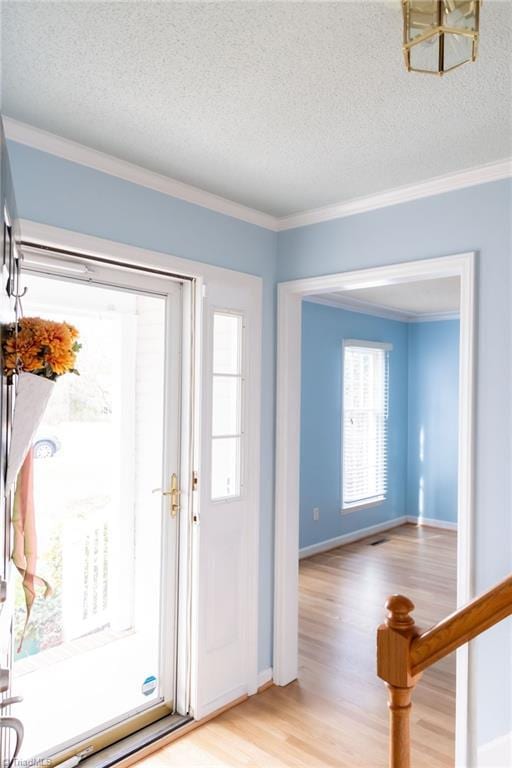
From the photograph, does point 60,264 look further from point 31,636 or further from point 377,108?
point 31,636

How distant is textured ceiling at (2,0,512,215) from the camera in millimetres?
1434

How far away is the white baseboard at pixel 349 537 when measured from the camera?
5.66 m

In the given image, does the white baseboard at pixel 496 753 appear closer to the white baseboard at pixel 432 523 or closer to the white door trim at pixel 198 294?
the white door trim at pixel 198 294

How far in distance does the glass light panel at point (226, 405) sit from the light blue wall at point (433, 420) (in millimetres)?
4512

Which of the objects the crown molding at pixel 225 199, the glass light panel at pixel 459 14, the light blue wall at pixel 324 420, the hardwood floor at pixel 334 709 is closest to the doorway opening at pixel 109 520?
the hardwood floor at pixel 334 709

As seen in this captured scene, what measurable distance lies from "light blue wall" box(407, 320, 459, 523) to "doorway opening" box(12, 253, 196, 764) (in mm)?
4615

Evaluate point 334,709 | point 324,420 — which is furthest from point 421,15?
point 324,420

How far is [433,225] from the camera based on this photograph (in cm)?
256

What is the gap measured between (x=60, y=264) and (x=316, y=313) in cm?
378

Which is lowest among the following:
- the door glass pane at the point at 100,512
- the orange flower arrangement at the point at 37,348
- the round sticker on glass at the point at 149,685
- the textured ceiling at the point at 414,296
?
the round sticker on glass at the point at 149,685

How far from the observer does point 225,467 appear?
2.92 m

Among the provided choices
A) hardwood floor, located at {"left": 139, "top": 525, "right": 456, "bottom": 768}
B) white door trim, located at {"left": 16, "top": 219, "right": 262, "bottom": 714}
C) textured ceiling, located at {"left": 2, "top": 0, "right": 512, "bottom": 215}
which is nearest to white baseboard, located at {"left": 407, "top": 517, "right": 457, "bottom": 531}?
hardwood floor, located at {"left": 139, "top": 525, "right": 456, "bottom": 768}

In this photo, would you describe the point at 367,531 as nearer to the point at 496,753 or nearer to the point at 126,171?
the point at 496,753

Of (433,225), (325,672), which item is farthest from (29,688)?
(433,225)
